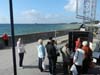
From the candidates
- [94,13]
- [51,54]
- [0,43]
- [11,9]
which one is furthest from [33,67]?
[94,13]

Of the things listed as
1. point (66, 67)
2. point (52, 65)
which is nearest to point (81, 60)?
point (66, 67)

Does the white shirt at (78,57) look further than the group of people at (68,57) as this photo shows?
No

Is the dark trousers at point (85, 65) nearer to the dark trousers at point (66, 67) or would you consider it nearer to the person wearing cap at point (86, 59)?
the person wearing cap at point (86, 59)

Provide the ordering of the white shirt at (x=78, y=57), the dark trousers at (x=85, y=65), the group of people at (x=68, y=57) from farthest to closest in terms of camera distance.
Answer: the dark trousers at (x=85, y=65) → the group of people at (x=68, y=57) → the white shirt at (x=78, y=57)

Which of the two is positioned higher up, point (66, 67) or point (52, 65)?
point (52, 65)

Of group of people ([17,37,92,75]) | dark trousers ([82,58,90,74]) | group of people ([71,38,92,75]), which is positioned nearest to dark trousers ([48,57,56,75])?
group of people ([17,37,92,75])

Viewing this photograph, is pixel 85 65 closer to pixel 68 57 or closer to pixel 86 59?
pixel 86 59

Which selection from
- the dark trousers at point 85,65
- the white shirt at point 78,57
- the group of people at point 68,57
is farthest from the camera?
the dark trousers at point 85,65

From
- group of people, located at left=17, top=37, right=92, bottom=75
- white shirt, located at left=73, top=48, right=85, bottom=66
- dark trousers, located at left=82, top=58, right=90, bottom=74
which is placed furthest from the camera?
dark trousers, located at left=82, top=58, right=90, bottom=74

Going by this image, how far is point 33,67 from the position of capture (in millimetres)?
14086

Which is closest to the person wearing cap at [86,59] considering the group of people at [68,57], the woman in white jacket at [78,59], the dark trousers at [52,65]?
the group of people at [68,57]

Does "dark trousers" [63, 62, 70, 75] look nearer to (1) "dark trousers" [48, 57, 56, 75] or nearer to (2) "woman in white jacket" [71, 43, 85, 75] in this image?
(1) "dark trousers" [48, 57, 56, 75]

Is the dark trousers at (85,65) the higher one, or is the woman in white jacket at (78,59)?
the woman in white jacket at (78,59)

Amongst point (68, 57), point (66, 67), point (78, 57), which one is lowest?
point (66, 67)
